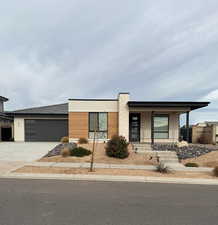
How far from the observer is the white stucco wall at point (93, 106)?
17.3m

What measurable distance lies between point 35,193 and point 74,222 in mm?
2311

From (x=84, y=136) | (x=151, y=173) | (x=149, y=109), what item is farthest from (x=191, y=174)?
(x=84, y=136)

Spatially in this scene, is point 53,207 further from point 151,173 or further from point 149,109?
point 149,109

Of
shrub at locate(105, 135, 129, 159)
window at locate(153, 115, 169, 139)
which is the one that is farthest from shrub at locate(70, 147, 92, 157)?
window at locate(153, 115, 169, 139)

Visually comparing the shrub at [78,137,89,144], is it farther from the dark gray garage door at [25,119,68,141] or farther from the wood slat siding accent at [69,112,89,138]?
the dark gray garage door at [25,119,68,141]

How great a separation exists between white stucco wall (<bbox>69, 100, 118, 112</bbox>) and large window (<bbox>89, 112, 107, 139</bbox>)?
445 mm

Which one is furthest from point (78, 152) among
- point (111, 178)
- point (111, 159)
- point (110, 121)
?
point (110, 121)

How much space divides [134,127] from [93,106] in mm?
4174

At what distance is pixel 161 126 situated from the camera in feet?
57.7

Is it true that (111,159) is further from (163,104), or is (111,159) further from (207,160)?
(163,104)

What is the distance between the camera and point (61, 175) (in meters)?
7.92

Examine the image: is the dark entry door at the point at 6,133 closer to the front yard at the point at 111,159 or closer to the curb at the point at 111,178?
the front yard at the point at 111,159

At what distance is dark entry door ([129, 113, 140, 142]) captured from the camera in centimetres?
1786

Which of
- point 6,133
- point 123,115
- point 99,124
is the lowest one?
point 6,133
